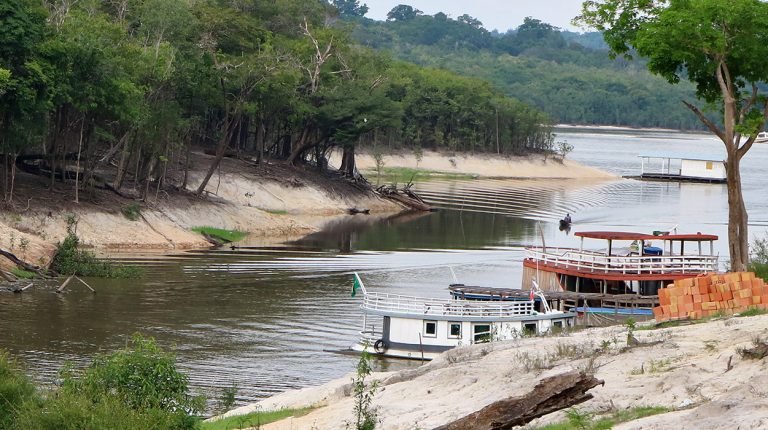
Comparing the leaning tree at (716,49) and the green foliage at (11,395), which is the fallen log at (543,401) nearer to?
the green foliage at (11,395)

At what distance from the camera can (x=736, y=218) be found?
40594mm

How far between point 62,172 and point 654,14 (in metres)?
36.9

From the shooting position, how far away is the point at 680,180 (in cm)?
14650

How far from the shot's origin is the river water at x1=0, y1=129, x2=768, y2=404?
39.9 metres

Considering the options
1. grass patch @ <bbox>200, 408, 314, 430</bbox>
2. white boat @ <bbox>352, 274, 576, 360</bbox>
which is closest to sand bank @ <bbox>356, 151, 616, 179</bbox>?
white boat @ <bbox>352, 274, 576, 360</bbox>

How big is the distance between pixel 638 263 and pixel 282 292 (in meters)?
15.3

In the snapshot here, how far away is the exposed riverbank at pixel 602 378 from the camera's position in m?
21.0

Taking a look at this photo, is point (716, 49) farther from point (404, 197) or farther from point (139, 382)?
point (404, 197)

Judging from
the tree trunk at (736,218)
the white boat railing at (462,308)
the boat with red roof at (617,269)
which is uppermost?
the tree trunk at (736,218)

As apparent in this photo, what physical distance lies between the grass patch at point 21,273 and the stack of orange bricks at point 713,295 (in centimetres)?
2742

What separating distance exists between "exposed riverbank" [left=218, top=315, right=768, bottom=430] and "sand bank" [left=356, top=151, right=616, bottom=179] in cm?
10614

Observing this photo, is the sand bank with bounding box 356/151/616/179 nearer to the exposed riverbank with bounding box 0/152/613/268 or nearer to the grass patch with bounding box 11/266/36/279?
the exposed riverbank with bounding box 0/152/613/268

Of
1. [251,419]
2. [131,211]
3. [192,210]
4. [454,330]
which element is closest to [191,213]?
[192,210]

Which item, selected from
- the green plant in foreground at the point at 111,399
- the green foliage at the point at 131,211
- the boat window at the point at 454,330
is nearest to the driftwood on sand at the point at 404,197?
the green foliage at the point at 131,211
